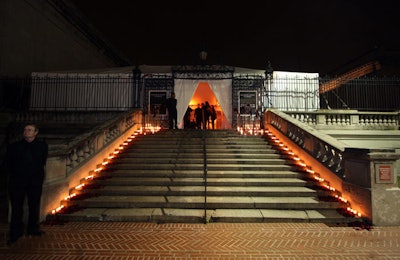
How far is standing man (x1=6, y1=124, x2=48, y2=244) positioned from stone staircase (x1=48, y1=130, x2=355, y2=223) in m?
1.05

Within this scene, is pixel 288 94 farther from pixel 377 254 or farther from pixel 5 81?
pixel 5 81

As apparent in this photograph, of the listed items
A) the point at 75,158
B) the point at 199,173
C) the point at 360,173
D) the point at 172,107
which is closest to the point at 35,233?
the point at 75,158

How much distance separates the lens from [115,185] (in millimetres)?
6969

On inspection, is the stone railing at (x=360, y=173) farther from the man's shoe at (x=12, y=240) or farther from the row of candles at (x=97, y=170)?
the man's shoe at (x=12, y=240)

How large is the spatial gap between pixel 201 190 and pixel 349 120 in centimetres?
890

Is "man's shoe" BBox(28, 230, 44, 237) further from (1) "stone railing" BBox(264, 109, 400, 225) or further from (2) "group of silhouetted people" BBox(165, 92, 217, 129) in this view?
(2) "group of silhouetted people" BBox(165, 92, 217, 129)

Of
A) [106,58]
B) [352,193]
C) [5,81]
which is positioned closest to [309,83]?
[352,193]

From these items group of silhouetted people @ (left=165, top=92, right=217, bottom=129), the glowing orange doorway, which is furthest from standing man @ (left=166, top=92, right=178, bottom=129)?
the glowing orange doorway

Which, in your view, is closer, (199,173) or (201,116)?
(199,173)

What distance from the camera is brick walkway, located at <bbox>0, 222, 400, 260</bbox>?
12.7 feet

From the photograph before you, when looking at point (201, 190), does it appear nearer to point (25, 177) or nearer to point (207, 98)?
point (25, 177)

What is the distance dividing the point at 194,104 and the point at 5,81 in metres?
12.2

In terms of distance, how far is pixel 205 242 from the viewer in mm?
4320

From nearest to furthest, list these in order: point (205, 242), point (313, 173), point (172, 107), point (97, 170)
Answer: point (205, 242), point (313, 173), point (97, 170), point (172, 107)
